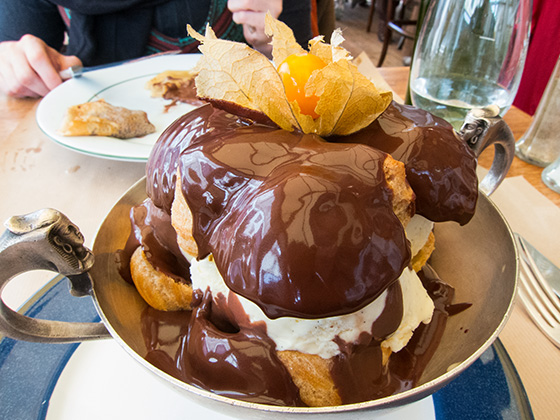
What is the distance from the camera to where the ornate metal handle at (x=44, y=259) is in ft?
1.68

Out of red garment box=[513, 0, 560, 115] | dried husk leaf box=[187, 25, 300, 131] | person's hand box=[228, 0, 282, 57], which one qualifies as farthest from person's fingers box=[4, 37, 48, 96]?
red garment box=[513, 0, 560, 115]

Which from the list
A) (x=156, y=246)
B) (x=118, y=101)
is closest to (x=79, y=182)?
(x=118, y=101)

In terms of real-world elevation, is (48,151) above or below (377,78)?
below

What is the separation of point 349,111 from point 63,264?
438mm

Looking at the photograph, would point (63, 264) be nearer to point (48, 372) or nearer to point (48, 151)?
point (48, 372)

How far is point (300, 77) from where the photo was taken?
23.3 inches

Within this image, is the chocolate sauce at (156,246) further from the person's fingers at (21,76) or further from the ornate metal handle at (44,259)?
the person's fingers at (21,76)

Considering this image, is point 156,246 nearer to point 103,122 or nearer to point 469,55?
point 103,122

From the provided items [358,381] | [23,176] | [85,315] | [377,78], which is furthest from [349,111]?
[377,78]

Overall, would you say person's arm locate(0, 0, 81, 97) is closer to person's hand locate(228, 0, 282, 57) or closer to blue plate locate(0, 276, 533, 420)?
person's hand locate(228, 0, 282, 57)

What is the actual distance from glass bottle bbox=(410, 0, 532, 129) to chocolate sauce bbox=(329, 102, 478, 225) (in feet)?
2.53

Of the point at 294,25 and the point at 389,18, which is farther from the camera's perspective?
the point at 389,18

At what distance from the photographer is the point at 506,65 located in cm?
127

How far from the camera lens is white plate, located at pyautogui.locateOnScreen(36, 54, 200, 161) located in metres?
1.23
